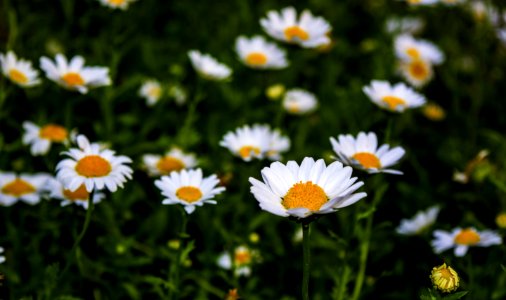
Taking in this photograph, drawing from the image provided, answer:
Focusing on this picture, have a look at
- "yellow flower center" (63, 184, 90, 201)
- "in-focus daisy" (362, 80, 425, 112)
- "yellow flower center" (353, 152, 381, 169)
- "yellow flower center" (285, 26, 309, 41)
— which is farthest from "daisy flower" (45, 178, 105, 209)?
"yellow flower center" (285, 26, 309, 41)

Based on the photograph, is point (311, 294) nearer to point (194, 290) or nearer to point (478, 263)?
point (194, 290)

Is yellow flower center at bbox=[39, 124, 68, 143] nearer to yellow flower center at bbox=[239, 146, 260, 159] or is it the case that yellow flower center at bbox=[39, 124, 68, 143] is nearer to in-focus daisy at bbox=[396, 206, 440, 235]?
yellow flower center at bbox=[239, 146, 260, 159]

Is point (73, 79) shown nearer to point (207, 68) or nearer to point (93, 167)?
point (93, 167)

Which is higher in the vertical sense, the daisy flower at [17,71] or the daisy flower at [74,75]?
the daisy flower at [17,71]

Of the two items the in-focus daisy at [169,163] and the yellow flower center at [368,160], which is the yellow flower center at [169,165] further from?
the yellow flower center at [368,160]

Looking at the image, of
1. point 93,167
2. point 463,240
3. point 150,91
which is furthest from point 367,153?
point 150,91

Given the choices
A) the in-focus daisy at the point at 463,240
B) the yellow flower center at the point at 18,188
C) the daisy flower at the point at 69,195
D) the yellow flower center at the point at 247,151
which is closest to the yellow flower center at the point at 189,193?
the daisy flower at the point at 69,195
